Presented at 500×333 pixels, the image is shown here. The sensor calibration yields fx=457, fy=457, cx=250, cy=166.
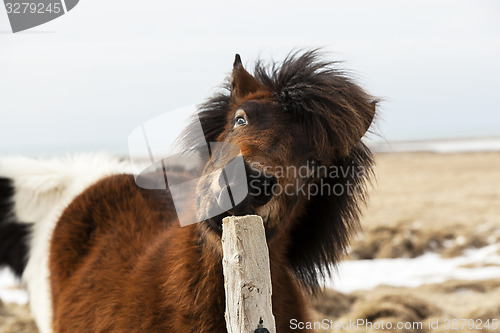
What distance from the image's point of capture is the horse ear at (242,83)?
2.45m

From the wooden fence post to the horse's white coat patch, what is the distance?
2199mm

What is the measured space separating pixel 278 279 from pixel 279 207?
21.0 inches

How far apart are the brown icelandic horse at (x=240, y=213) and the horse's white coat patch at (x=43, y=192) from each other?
0.42 meters

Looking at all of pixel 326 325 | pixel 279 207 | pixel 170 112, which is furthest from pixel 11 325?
pixel 279 207

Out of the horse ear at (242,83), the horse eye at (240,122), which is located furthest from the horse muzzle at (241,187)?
the horse ear at (242,83)

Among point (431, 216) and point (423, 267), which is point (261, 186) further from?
point (431, 216)

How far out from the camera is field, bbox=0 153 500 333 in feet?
→ 16.1

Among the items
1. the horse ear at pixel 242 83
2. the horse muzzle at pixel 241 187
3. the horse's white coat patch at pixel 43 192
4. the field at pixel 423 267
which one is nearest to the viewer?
the horse muzzle at pixel 241 187

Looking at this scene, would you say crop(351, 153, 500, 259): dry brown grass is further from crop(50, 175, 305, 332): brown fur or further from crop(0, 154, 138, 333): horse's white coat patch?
crop(0, 154, 138, 333): horse's white coat patch

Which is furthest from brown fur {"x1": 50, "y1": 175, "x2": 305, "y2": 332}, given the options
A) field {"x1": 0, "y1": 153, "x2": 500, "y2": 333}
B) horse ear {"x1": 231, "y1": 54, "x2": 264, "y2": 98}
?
field {"x1": 0, "y1": 153, "x2": 500, "y2": 333}

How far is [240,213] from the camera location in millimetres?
1801

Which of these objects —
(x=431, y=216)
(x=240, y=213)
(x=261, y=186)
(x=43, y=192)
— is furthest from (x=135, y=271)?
(x=431, y=216)

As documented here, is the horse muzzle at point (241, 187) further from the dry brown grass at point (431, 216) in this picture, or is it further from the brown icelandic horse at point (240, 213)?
the dry brown grass at point (431, 216)

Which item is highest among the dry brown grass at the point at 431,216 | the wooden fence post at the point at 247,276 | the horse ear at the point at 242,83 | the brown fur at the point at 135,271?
the horse ear at the point at 242,83
